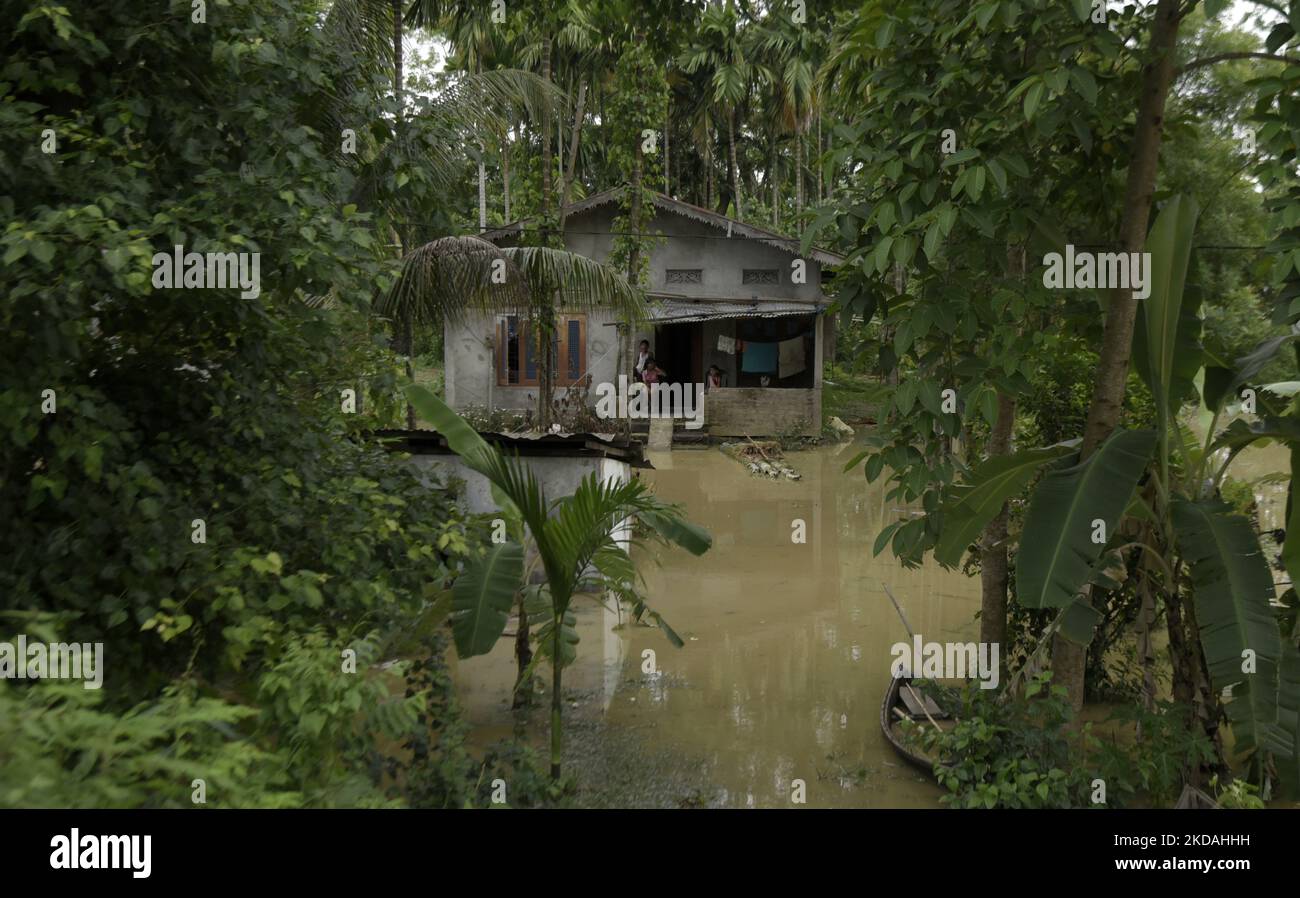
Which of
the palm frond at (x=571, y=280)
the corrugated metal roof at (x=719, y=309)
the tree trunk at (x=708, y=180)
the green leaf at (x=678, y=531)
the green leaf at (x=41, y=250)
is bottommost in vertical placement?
the green leaf at (x=678, y=531)

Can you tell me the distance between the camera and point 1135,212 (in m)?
5.32

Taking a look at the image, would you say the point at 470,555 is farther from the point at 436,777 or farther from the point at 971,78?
the point at 971,78

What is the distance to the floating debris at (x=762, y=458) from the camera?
17.7 metres

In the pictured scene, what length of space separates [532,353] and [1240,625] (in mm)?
16842

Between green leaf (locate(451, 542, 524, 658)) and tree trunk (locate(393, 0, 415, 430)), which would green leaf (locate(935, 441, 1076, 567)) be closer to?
green leaf (locate(451, 542, 524, 658))

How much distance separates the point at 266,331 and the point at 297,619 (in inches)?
53.1

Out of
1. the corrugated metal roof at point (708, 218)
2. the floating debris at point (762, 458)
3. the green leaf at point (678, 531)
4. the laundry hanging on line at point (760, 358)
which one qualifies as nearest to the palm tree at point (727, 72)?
the corrugated metal roof at point (708, 218)

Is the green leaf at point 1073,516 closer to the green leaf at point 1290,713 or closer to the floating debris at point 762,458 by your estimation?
the green leaf at point 1290,713

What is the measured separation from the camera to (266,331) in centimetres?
451

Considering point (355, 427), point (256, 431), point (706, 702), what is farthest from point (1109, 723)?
point (256, 431)

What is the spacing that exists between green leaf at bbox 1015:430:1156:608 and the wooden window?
52.0 ft

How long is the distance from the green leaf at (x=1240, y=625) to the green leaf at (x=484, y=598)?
3463mm

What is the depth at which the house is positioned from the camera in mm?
20250

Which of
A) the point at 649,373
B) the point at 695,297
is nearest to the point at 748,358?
the point at 695,297
